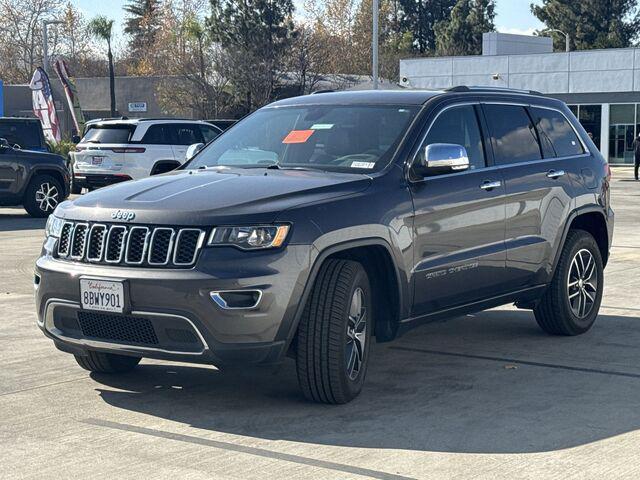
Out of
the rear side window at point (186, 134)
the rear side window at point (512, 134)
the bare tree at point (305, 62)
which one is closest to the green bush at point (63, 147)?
the rear side window at point (186, 134)

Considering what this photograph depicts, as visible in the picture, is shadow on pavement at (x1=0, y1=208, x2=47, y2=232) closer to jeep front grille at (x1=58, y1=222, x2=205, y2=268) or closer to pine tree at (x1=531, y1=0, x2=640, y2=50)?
jeep front grille at (x1=58, y1=222, x2=205, y2=268)

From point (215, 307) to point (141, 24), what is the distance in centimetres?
10001

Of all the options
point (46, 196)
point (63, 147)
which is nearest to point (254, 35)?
point (63, 147)

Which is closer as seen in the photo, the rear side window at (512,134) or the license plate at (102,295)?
the license plate at (102,295)

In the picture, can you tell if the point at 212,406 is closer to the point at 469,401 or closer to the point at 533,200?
the point at 469,401

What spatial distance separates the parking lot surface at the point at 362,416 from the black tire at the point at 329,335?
0.14m

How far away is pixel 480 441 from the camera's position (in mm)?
5629

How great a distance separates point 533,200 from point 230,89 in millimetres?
48977

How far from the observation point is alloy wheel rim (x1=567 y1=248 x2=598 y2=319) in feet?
28.2

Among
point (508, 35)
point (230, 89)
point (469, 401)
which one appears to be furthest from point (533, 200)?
point (508, 35)

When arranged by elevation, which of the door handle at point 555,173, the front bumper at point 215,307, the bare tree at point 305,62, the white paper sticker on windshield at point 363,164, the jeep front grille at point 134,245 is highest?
the bare tree at point 305,62

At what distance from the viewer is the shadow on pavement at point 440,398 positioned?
575 centimetres

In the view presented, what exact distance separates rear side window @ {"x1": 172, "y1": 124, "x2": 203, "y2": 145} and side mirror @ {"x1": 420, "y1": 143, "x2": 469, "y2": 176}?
56.3 feet

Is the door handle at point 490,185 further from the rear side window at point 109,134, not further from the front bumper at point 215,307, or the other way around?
the rear side window at point 109,134
